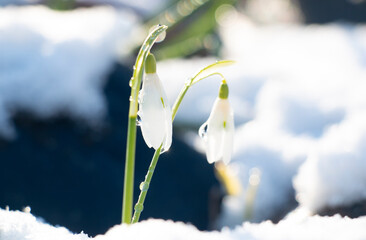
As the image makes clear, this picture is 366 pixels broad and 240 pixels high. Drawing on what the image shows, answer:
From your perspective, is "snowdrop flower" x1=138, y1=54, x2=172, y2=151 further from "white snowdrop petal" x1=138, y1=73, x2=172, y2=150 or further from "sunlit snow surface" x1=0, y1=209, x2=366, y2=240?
"sunlit snow surface" x1=0, y1=209, x2=366, y2=240

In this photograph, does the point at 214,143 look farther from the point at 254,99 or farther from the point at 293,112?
the point at 254,99

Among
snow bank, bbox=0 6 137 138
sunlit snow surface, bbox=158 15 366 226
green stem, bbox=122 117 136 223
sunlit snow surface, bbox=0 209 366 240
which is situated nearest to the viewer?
sunlit snow surface, bbox=0 209 366 240

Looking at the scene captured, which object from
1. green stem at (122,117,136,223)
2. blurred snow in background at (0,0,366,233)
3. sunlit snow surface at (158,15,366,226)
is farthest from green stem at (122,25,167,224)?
sunlit snow surface at (158,15,366,226)

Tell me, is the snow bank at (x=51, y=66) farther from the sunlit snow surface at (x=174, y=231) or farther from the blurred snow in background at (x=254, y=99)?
the sunlit snow surface at (x=174, y=231)

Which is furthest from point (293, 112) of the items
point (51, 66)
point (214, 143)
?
point (214, 143)

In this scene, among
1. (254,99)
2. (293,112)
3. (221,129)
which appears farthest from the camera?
(254,99)

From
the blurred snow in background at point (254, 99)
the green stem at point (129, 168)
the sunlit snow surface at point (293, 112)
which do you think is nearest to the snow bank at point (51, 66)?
the blurred snow in background at point (254, 99)

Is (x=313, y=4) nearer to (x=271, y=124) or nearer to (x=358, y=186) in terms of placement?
(x=271, y=124)
